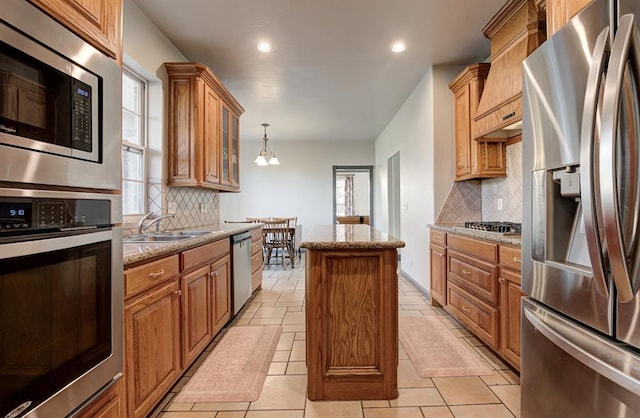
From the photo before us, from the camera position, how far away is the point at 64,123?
34.7 inches

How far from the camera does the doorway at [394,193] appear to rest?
579 centimetres

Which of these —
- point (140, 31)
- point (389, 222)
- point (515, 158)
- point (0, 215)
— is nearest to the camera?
point (0, 215)

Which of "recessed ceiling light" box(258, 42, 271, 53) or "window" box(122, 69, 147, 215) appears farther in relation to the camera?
"recessed ceiling light" box(258, 42, 271, 53)

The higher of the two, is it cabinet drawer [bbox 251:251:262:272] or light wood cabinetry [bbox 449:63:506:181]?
light wood cabinetry [bbox 449:63:506:181]

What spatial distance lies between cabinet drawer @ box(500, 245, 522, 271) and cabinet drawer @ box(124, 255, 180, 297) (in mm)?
2067

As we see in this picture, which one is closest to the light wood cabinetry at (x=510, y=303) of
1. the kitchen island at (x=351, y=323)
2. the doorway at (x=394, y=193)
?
the kitchen island at (x=351, y=323)

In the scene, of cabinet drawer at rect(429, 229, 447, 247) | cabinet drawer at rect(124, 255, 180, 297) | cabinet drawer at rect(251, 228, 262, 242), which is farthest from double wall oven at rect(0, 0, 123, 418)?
cabinet drawer at rect(429, 229, 447, 247)

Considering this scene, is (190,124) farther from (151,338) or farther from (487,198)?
(487,198)

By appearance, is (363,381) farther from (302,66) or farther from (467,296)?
(302,66)

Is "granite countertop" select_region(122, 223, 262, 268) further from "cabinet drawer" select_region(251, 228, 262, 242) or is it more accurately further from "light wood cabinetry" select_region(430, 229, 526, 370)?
"light wood cabinetry" select_region(430, 229, 526, 370)

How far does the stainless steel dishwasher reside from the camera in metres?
2.97

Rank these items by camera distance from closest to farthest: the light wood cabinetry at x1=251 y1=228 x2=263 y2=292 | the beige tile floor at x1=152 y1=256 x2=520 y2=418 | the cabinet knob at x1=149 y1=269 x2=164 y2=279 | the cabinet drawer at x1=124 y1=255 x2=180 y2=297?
1. the cabinet drawer at x1=124 y1=255 x2=180 y2=297
2. the cabinet knob at x1=149 y1=269 x2=164 y2=279
3. the beige tile floor at x1=152 y1=256 x2=520 y2=418
4. the light wood cabinetry at x1=251 y1=228 x2=263 y2=292

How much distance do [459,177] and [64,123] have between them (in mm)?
Result: 3302

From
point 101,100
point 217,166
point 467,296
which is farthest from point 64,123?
point 467,296
